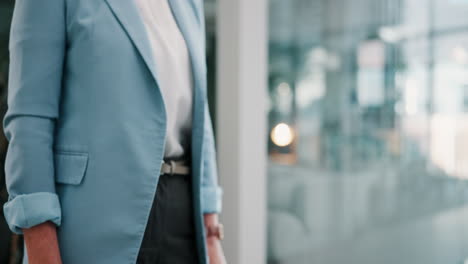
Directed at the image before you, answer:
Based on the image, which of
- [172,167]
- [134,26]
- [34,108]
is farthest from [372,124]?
[34,108]

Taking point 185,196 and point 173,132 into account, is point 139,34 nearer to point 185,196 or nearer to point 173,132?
point 173,132

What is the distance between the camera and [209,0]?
6.98 feet

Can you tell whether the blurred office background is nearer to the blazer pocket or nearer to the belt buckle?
the belt buckle

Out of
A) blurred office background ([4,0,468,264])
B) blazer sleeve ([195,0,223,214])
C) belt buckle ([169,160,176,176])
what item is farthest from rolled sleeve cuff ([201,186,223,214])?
blurred office background ([4,0,468,264])

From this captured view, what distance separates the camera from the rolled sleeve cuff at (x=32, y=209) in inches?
29.0

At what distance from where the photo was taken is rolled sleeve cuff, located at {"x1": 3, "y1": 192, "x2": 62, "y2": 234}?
0.74 meters

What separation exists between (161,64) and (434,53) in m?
1.74

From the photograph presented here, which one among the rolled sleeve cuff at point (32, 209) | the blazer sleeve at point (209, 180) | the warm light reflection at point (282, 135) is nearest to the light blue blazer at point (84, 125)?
the rolled sleeve cuff at point (32, 209)

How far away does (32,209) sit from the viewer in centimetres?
74

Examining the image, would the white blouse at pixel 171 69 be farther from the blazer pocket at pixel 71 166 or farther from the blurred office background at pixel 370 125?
the blurred office background at pixel 370 125

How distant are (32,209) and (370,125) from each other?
70.4 inches

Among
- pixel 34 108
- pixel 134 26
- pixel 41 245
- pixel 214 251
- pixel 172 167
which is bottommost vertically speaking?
pixel 214 251

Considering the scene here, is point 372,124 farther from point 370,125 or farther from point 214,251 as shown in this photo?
point 214,251

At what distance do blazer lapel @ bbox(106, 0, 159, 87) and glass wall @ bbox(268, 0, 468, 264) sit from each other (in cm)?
141
